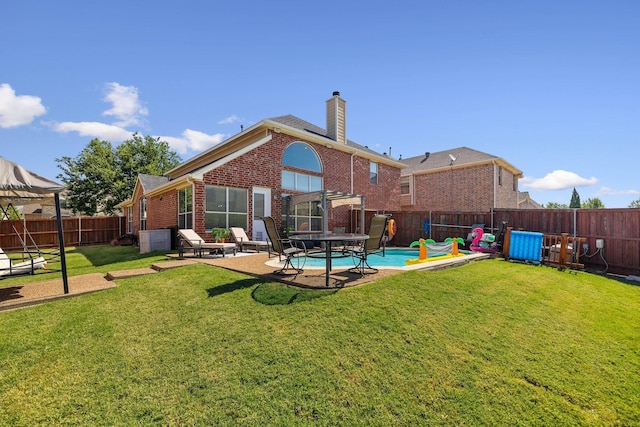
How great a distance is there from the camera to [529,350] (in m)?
3.49

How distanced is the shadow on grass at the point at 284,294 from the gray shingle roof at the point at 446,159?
20784 mm

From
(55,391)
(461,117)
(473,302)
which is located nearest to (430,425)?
(473,302)

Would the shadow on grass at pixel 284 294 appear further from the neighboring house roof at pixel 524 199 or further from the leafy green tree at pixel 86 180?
the neighboring house roof at pixel 524 199

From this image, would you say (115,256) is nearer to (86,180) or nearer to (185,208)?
(185,208)

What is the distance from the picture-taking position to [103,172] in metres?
30.4

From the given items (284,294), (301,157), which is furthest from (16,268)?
(301,157)

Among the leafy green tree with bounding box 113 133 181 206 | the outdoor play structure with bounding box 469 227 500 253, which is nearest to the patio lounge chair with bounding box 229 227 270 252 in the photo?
the outdoor play structure with bounding box 469 227 500 253

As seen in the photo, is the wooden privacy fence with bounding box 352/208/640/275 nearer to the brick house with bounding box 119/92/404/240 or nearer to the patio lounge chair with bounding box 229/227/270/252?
the brick house with bounding box 119/92/404/240

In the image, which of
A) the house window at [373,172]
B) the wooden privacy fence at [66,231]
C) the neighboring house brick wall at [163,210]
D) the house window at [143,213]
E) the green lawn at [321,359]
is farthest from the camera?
the house window at [373,172]

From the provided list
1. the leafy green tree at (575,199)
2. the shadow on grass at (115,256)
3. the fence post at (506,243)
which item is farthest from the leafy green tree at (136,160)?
the leafy green tree at (575,199)

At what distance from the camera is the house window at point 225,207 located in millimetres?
11492

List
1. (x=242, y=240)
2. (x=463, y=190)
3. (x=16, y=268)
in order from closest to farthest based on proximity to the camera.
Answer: (x=16, y=268), (x=242, y=240), (x=463, y=190)

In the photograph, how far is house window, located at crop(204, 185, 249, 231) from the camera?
11.5 meters

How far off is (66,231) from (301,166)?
19.1 metres
